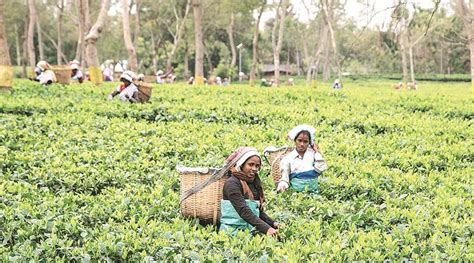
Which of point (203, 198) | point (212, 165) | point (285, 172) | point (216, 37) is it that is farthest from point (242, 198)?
point (216, 37)

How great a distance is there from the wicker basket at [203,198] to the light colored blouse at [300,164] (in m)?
1.13

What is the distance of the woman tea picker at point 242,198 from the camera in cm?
441

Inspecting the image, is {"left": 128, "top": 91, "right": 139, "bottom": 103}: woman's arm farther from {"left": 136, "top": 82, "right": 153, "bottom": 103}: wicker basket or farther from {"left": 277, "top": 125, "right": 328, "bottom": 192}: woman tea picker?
{"left": 277, "top": 125, "right": 328, "bottom": 192}: woman tea picker

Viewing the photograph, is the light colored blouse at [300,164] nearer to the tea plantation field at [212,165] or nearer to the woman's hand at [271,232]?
the tea plantation field at [212,165]

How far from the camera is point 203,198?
4664mm

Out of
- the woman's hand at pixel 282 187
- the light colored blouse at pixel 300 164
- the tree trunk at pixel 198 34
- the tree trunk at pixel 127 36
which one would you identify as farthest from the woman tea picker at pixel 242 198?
the tree trunk at pixel 198 34

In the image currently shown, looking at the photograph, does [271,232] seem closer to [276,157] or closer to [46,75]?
[276,157]

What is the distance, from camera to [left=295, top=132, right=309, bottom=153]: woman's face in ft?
18.5

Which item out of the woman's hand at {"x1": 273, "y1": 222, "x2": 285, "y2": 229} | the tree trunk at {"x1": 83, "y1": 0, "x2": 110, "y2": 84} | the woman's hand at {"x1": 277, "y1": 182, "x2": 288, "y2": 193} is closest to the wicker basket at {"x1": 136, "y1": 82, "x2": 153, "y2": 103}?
the tree trunk at {"x1": 83, "y1": 0, "x2": 110, "y2": 84}

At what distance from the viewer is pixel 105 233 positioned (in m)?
4.16

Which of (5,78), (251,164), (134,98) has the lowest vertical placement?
(251,164)

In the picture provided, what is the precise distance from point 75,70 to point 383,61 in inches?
1775

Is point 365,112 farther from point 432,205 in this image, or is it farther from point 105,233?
point 105,233

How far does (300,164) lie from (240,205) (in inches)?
56.0
